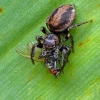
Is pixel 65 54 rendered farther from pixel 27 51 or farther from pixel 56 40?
pixel 27 51

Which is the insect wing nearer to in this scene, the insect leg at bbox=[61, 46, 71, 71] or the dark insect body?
the dark insect body

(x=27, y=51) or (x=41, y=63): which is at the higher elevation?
(x=27, y=51)

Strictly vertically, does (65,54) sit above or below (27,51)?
below

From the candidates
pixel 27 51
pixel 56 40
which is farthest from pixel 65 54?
pixel 27 51

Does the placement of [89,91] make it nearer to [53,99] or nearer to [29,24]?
[53,99]

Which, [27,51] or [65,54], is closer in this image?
[65,54]
